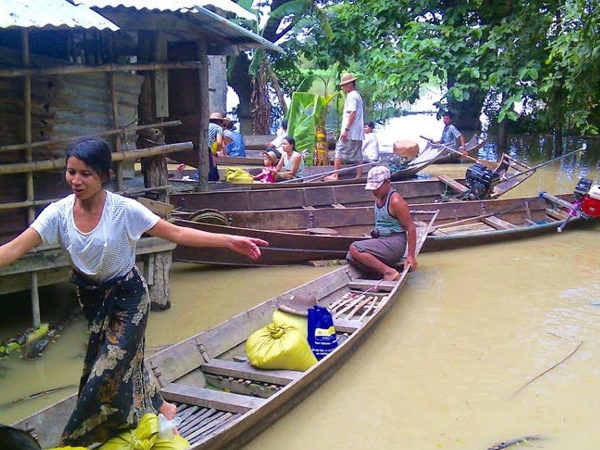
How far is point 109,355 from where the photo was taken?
9.71ft

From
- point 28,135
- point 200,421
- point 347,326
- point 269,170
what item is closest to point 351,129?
point 269,170

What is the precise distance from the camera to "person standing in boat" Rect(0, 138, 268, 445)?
2.83 metres

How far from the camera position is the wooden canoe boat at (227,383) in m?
3.34

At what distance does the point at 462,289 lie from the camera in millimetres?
7016

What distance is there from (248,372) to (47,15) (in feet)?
9.37

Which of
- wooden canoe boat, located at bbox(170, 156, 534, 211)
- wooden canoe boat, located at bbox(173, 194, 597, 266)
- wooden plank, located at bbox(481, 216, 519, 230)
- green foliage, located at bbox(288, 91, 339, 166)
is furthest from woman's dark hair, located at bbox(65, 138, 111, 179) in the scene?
green foliage, located at bbox(288, 91, 339, 166)

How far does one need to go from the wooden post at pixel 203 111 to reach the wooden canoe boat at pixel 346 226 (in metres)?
0.89

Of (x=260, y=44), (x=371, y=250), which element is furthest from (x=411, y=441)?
(x=260, y=44)

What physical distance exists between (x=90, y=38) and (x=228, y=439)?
408 centimetres

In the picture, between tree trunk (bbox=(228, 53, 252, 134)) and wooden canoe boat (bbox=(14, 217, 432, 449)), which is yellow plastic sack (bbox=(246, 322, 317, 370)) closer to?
wooden canoe boat (bbox=(14, 217, 432, 449))

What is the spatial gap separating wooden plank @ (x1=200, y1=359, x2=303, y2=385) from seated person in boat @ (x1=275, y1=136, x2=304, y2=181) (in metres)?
6.10

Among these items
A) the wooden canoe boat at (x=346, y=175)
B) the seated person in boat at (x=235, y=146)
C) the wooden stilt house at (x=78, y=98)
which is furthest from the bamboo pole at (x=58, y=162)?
the seated person in boat at (x=235, y=146)

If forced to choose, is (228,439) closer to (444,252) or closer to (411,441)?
(411,441)

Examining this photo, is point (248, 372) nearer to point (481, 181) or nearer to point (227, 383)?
point (227, 383)
